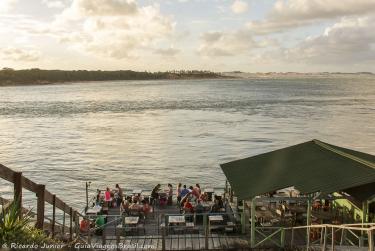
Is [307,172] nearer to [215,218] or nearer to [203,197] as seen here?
[215,218]

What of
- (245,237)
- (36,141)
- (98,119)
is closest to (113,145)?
(36,141)

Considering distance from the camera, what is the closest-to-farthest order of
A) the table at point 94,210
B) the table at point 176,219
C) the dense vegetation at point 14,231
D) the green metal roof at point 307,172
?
the dense vegetation at point 14,231
the green metal roof at point 307,172
the table at point 176,219
the table at point 94,210

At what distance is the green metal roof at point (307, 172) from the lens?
50.3 ft

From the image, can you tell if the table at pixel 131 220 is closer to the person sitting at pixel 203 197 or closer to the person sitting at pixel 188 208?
the person sitting at pixel 188 208

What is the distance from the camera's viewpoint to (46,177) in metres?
39.5

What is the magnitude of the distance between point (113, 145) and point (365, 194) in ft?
144

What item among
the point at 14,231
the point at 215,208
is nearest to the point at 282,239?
the point at 215,208

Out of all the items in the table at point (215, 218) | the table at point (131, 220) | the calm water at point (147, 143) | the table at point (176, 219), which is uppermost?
the table at point (215, 218)

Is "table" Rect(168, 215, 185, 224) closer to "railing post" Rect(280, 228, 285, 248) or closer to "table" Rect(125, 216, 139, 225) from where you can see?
"table" Rect(125, 216, 139, 225)

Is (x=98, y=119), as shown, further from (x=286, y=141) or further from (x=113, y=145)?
(x=286, y=141)

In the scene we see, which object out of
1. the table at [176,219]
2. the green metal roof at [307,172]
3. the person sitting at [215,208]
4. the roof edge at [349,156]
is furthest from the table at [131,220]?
the roof edge at [349,156]

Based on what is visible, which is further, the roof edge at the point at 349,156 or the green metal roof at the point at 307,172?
the roof edge at the point at 349,156

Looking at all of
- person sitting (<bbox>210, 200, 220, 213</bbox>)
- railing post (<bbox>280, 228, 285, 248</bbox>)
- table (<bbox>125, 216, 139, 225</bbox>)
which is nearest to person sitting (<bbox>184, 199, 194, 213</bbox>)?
person sitting (<bbox>210, 200, 220, 213</bbox>)

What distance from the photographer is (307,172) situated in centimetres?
1670
